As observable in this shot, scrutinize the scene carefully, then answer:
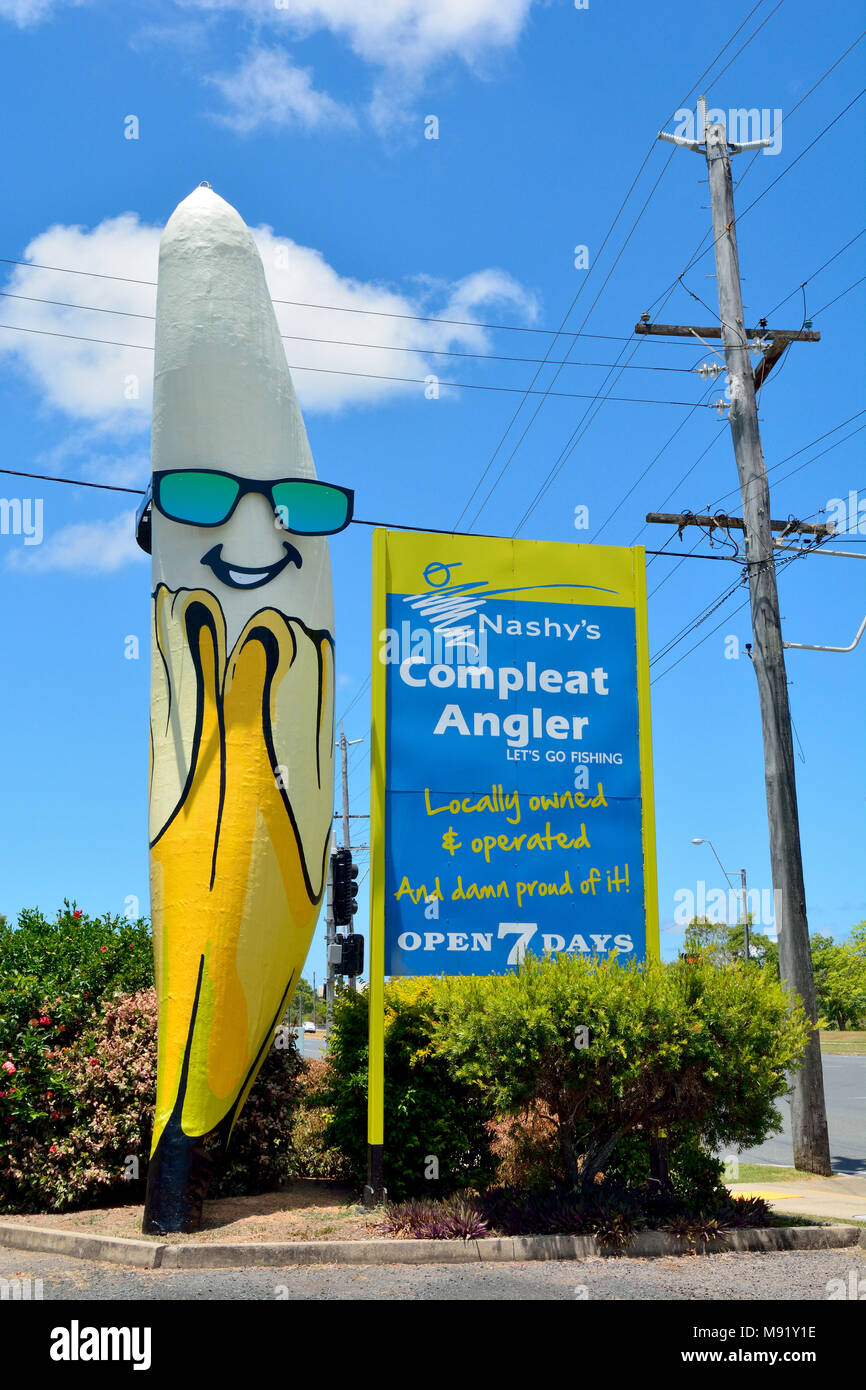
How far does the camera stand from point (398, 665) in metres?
9.88

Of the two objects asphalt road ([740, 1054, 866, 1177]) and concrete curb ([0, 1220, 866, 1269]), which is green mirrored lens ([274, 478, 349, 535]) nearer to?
concrete curb ([0, 1220, 866, 1269])

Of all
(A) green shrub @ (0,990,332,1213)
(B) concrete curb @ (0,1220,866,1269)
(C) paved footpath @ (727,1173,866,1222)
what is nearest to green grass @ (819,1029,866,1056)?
(C) paved footpath @ (727,1173,866,1222)

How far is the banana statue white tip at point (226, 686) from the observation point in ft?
28.3

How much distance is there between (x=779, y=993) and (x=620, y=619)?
11.8 ft

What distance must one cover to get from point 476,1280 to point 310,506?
586 cm

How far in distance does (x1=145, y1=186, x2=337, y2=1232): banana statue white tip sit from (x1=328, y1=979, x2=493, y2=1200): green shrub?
99 centimetres

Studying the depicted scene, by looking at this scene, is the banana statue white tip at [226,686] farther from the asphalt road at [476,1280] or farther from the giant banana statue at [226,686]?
the asphalt road at [476,1280]

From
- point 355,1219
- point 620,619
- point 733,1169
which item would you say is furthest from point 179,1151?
point 620,619

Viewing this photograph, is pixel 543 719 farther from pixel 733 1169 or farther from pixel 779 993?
pixel 733 1169

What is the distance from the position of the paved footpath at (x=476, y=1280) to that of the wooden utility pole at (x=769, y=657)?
474 cm

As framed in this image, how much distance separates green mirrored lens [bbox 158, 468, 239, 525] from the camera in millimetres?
9227

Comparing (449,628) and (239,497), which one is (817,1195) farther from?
(239,497)

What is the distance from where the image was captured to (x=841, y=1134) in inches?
681
